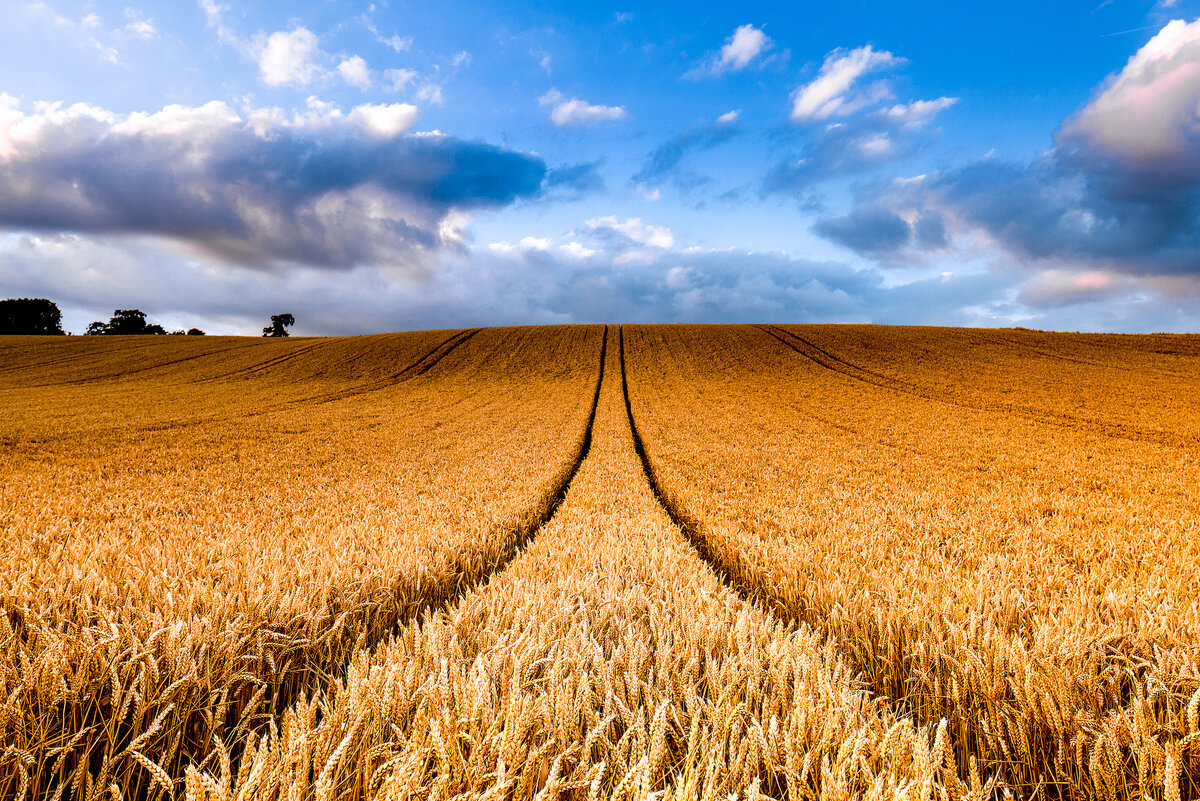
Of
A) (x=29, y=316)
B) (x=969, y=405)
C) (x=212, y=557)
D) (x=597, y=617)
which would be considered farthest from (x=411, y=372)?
(x=29, y=316)

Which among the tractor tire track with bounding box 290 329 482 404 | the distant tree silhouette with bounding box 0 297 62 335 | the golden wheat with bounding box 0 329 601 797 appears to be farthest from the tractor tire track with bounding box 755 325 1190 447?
the distant tree silhouette with bounding box 0 297 62 335

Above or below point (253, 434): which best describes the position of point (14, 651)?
above

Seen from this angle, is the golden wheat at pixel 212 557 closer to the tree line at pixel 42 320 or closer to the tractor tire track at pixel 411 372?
the tractor tire track at pixel 411 372

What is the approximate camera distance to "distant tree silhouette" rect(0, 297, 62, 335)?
83.0 metres

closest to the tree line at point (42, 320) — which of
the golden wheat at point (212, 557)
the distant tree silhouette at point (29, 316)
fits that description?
the distant tree silhouette at point (29, 316)

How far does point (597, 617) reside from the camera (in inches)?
107

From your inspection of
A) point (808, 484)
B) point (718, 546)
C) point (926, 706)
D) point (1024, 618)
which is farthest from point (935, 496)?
point (926, 706)

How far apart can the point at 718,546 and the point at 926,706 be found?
304 centimetres

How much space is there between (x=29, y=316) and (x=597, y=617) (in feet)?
428

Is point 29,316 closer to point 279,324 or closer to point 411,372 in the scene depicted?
point 279,324

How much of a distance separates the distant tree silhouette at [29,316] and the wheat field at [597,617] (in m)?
111

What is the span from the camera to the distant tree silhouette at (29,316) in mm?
83000

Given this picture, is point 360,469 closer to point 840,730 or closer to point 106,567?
point 106,567

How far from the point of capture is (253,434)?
48.1ft
